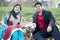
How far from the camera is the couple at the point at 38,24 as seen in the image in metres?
3.16

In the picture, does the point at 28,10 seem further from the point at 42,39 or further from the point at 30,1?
the point at 42,39

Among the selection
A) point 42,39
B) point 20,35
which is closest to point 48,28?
point 42,39

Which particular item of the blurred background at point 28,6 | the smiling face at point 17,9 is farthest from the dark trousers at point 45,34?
the blurred background at point 28,6

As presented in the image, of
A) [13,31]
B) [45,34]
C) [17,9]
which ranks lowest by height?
[45,34]

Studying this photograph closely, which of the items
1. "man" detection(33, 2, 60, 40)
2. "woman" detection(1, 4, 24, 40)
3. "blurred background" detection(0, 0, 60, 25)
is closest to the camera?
"woman" detection(1, 4, 24, 40)

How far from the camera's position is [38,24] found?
335 cm

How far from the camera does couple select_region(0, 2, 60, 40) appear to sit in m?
3.16

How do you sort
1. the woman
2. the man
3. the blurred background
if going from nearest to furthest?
the woman → the man → the blurred background

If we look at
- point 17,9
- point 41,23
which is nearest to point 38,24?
point 41,23

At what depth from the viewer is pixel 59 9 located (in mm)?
5824

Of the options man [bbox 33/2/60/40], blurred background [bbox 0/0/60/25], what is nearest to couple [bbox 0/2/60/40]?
man [bbox 33/2/60/40]

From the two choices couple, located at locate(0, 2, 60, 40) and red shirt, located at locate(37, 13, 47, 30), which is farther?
red shirt, located at locate(37, 13, 47, 30)

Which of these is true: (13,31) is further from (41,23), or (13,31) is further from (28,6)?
(28,6)

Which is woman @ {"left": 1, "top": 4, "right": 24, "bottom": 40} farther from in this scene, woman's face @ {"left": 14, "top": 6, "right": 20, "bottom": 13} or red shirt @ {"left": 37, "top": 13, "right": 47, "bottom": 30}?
red shirt @ {"left": 37, "top": 13, "right": 47, "bottom": 30}
